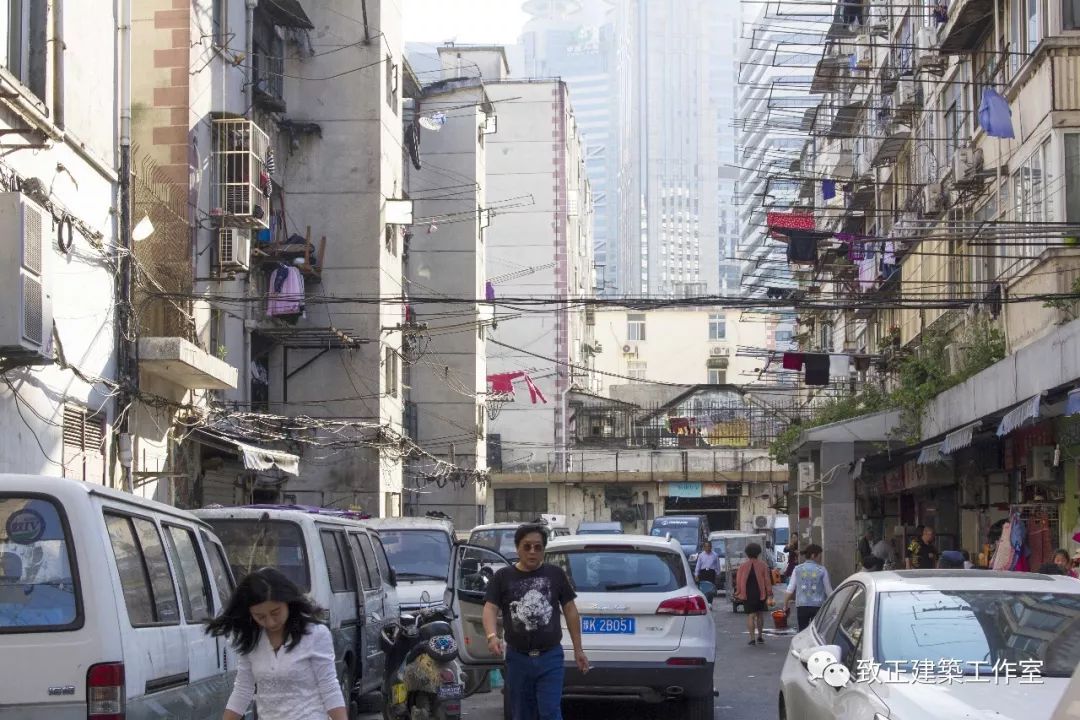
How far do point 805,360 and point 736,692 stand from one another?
76.7 feet

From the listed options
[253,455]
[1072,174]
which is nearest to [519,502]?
[253,455]

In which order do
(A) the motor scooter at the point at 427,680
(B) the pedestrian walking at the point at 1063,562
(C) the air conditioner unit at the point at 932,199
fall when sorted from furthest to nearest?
(C) the air conditioner unit at the point at 932,199 → (B) the pedestrian walking at the point at 1063,562 → (A) the motor scooter at the point at 427,680

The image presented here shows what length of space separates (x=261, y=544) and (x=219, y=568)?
2649 mm

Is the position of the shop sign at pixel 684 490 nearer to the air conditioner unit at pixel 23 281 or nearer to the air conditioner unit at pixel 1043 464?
the air conditioner unit at pixel 1043 464

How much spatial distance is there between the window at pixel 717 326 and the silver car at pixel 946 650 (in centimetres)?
9607

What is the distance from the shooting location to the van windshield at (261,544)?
38.4 feet

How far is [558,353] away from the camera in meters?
75.7

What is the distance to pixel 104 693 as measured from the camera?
638 cm

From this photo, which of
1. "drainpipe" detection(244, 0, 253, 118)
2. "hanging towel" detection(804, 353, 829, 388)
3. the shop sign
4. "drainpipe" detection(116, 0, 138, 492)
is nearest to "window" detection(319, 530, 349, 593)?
"drainpipe" detection(116, 0, 138, 492)

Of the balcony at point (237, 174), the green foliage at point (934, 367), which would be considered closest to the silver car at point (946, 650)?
the green foliage at point (934, 367)

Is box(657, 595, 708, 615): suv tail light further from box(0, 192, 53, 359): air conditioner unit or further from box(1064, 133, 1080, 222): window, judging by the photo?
box(1064, 133, 1080, 222): window

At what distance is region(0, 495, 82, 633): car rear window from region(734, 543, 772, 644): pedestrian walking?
54.2ft

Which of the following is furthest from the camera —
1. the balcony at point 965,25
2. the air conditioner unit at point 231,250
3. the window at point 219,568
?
the balcony at point 965,25

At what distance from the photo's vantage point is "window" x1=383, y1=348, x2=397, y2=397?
38688mm
